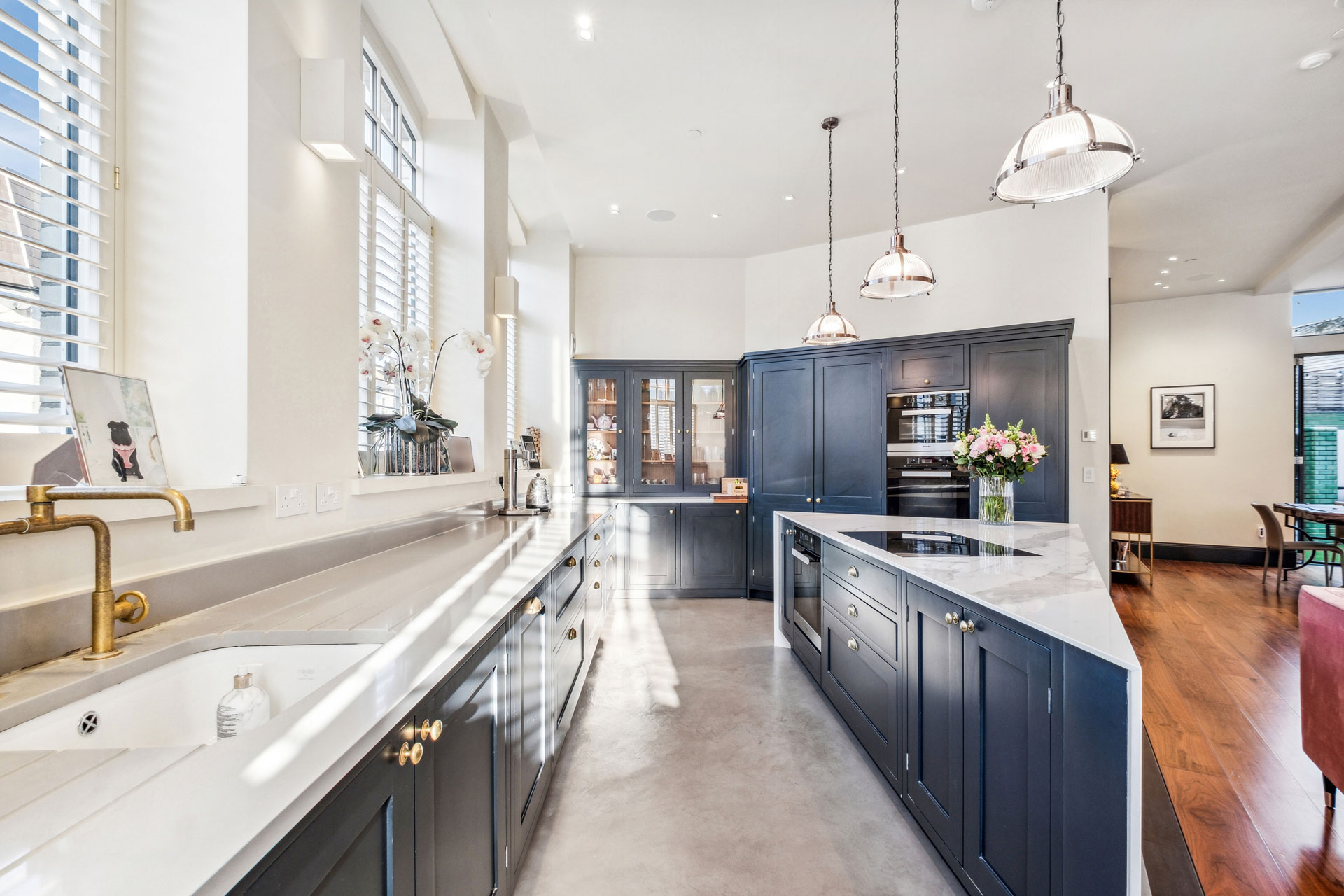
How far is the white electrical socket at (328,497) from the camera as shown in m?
1.74

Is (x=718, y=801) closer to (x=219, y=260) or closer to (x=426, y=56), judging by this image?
Result: (x=219, y=260)

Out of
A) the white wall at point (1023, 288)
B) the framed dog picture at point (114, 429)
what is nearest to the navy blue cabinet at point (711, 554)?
the white wall at point (1023, 288)

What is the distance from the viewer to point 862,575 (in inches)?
92.0

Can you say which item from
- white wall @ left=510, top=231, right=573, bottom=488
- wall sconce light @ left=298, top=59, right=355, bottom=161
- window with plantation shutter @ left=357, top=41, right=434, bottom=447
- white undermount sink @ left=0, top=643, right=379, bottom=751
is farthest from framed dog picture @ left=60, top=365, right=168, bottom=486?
white wall @ left=510, top=231, right=573, bottom=488

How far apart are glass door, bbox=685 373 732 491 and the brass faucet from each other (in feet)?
15.1

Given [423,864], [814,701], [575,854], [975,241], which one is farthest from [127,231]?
[975,241]

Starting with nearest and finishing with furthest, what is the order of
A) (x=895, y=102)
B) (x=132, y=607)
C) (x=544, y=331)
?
(x=132, y=607), (x=895, y=102), (x=544, y=331)

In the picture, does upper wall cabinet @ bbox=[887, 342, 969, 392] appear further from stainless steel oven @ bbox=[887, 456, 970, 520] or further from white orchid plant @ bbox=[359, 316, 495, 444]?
white orchid plant @ bbox=[359, 316, 495, 444]

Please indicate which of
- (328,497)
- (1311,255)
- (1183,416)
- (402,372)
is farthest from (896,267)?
(1183,416)

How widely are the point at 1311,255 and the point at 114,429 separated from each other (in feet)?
27.1

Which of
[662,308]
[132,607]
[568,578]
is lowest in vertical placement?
[568,578]

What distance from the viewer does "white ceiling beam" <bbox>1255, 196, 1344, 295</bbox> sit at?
4547 millimetres

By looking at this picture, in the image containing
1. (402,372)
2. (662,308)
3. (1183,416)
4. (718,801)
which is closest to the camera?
(718,801)

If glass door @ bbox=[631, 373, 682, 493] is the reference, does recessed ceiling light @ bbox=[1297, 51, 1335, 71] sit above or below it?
above
